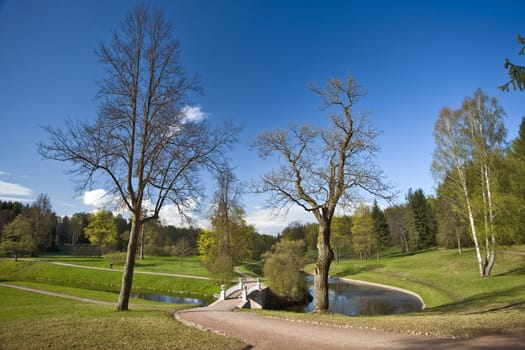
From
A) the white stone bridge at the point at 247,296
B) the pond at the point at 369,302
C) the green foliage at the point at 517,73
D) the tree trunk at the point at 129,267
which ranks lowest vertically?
the pond at the point at 369,302

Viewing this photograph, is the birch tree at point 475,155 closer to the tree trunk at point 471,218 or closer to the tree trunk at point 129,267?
the tree trunk at point 471,218

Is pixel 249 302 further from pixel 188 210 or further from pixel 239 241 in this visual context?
pixel 239 241

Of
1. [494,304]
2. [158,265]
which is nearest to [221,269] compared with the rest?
[494,304]

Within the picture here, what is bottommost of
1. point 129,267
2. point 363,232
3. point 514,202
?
point 363,232

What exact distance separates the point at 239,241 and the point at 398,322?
104 feet

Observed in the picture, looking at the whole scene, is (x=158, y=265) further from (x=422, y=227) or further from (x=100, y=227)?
(x=422, y=227)

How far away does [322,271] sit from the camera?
1279 centimetres

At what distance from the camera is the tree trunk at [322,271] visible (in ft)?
41.2

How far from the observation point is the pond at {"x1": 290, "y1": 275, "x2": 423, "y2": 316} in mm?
21594

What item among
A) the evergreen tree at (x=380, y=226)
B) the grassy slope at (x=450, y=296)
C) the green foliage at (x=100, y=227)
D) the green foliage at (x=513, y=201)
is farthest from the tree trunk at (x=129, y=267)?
the evergreen tree at (x=380, y=226)

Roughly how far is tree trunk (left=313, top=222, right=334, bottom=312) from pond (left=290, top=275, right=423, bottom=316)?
981cm

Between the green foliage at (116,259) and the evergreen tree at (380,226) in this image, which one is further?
the evergreen tree at (380,226)

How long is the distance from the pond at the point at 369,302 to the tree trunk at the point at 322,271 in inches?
386

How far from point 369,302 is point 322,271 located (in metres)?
15.4
